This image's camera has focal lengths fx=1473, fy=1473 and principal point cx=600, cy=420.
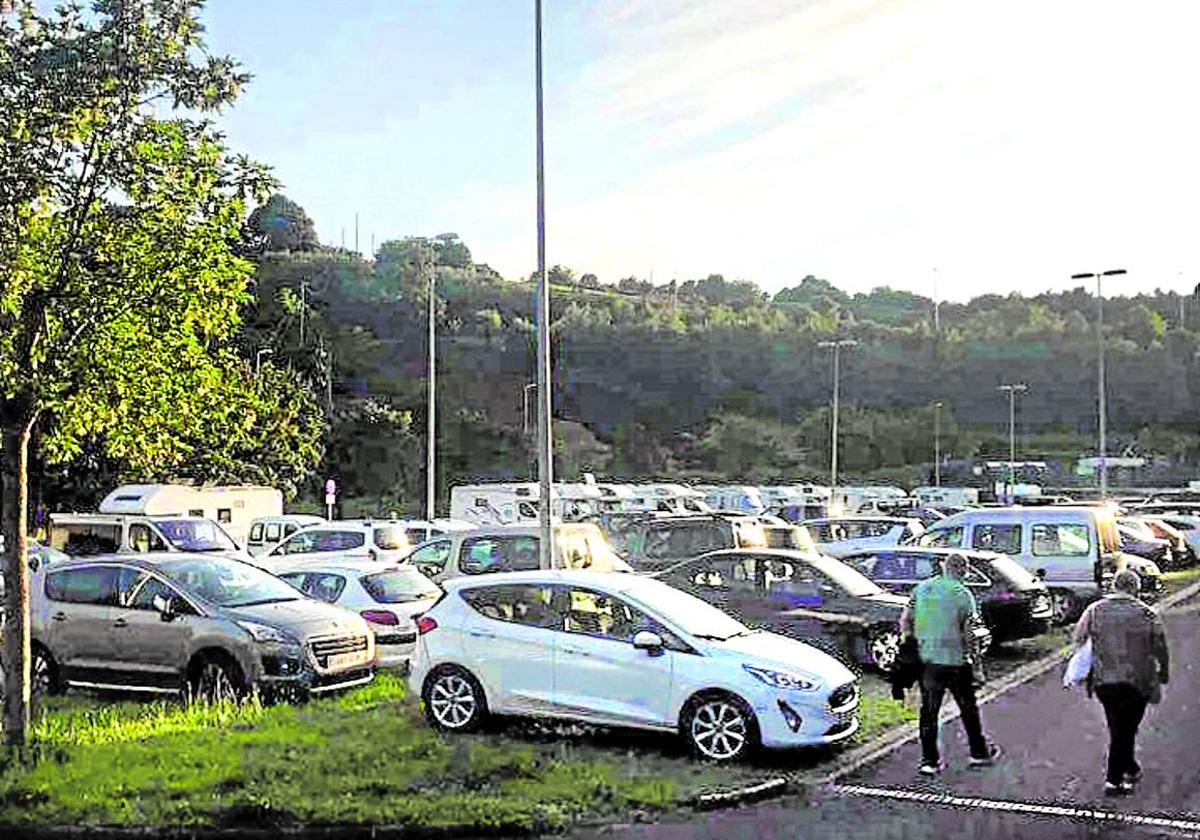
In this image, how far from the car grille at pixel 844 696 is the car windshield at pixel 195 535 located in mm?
18961

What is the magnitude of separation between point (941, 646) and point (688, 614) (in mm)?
2292

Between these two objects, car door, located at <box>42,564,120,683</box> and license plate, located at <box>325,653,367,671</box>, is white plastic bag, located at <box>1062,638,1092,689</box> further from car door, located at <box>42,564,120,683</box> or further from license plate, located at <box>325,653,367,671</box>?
car door, located at <box>42,564,120,683</box>

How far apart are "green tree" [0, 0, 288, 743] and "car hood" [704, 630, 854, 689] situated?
4.70 meters

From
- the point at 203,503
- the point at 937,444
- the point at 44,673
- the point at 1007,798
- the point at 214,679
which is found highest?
the point at 937,444

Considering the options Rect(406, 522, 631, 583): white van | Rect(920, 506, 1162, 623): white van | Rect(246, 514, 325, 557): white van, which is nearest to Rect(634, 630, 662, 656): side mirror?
Rect(406, 522, 631, 583): white van

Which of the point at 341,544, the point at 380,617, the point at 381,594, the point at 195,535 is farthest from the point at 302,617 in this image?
the point at 195,535

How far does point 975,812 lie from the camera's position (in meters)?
10.1

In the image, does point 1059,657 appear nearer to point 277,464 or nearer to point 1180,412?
point 277,464

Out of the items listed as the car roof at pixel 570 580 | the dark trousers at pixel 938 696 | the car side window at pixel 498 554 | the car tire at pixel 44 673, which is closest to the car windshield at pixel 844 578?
the car side window at pixel 498 554

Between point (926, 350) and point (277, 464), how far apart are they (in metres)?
74.1

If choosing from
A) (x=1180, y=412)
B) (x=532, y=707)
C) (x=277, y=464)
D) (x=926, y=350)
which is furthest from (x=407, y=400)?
(x=532, y=707)

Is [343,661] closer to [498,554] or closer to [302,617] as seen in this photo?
[302,617]

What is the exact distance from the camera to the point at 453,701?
12.9 m

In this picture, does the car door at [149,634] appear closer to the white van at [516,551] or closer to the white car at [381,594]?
the white car at [381,594]
